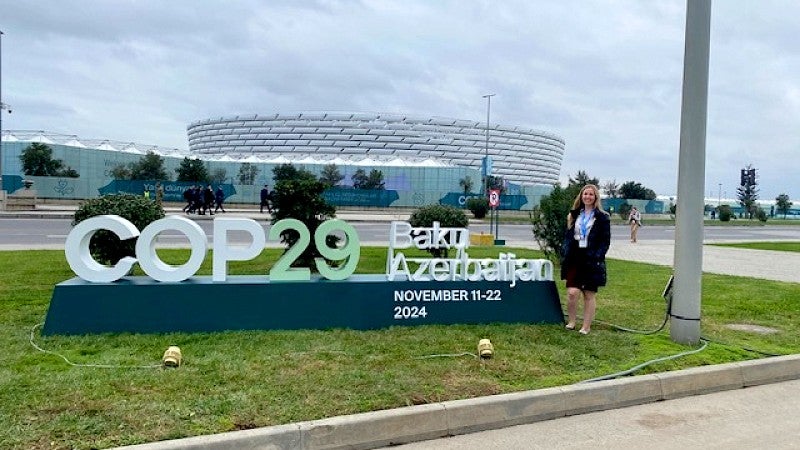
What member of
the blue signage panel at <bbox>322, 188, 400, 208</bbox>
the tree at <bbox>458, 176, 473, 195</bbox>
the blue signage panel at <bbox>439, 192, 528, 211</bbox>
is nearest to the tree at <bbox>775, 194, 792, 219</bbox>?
the tree at <bbox>458, 176, 473, 195</bbox>

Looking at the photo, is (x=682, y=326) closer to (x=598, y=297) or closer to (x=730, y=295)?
(x=598, y=297)

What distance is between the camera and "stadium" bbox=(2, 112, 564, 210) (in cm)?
5197

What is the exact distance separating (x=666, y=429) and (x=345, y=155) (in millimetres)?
112533

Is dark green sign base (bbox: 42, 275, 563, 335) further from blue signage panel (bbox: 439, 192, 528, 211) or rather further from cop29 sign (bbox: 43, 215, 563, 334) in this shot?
blue signage panel (bbox: 439, 192, 528, 211)

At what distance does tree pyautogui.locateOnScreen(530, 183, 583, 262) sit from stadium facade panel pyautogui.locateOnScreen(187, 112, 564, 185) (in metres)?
105

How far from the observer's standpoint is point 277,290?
6375 millimetres

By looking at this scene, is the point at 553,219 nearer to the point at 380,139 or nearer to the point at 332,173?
the point at 332,173

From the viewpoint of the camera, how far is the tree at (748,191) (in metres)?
69.9

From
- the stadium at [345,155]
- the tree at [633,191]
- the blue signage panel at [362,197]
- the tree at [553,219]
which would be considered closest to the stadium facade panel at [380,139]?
the stadium at [345,155]

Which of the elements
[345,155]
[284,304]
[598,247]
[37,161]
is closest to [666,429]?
[598,247]

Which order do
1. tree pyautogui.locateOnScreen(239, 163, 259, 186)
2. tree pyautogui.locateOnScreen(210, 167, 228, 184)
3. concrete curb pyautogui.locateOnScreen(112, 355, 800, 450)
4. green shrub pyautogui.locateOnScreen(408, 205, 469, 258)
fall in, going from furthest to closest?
tree pyautogui.locateOnScreen(239, 163, 259, 186)
tree pyautogui.locateOnScreen(210, 167, 228, 184)
green shrub pyautogui.locateOnScreen(408, 205, 469, 258)
concrete curb pyautogui.locateOnScreen(112, 355, 800, 450)

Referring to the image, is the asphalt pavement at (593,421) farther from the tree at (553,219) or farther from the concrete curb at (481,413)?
the tree at (553,219)

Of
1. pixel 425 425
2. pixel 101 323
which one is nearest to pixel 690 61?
pixel 425 425

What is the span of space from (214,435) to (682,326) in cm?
495
